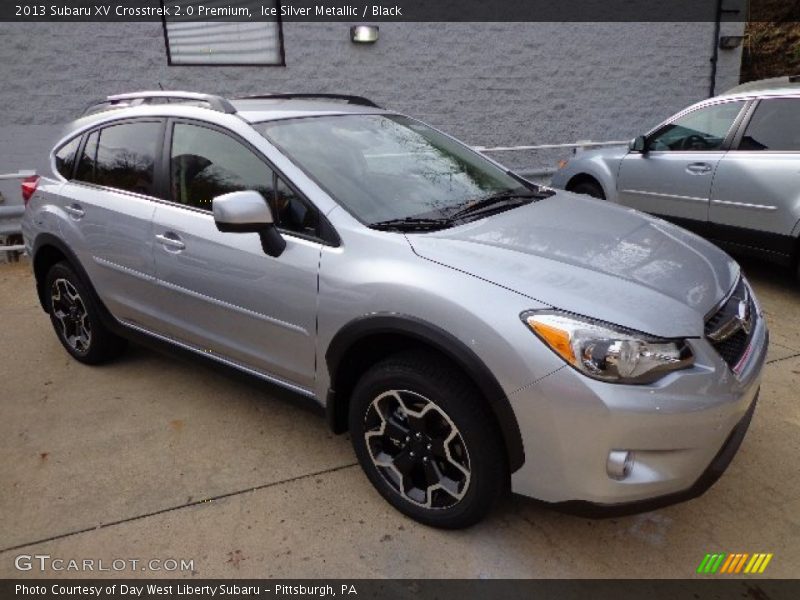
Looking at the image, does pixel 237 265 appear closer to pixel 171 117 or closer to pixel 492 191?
pixel 171 117

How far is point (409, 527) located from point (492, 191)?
165 centimetres

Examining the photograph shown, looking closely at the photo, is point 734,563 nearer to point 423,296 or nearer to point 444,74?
point 423,296

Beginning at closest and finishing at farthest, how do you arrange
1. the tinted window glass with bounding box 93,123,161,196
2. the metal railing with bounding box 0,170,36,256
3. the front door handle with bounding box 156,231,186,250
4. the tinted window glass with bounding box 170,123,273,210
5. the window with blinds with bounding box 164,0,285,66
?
1. the tinted window glass with bounding box 170,123,273,210
2. the front door handle with bounding box 156,231,186,250
3. the tinted window glass with bounding box 93,123,161,196
4. the metal railing with bounding box 0,170,36,256
5. the window with blinds with bounding box 164,0,285,66

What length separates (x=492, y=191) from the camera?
3232mm

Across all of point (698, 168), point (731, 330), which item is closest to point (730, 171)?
point (698, 168)

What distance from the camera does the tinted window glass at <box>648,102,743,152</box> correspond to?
526 cm

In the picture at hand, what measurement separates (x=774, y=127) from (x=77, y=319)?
202 inches

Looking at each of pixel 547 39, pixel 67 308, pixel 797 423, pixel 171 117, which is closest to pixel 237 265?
pixel 171 117

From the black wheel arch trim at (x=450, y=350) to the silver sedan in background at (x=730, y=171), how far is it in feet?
11.9

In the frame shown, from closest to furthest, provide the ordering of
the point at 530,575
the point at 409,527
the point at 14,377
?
the point at 530,575
the point at 409,527
the point at 14,377

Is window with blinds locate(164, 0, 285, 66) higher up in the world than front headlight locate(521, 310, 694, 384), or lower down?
higher up

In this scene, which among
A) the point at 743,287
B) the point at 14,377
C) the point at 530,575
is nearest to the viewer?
the point at 530,575

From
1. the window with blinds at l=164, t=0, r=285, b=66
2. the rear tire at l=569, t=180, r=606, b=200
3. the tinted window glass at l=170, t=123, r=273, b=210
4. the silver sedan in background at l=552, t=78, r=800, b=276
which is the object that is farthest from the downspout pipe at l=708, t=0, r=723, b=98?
the tinted window glass at l=170, t=123, r=273, b=210

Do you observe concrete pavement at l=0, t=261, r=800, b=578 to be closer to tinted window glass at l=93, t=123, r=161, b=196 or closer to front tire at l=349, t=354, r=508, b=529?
front tire at l=349, t=354, r=508, b=529
